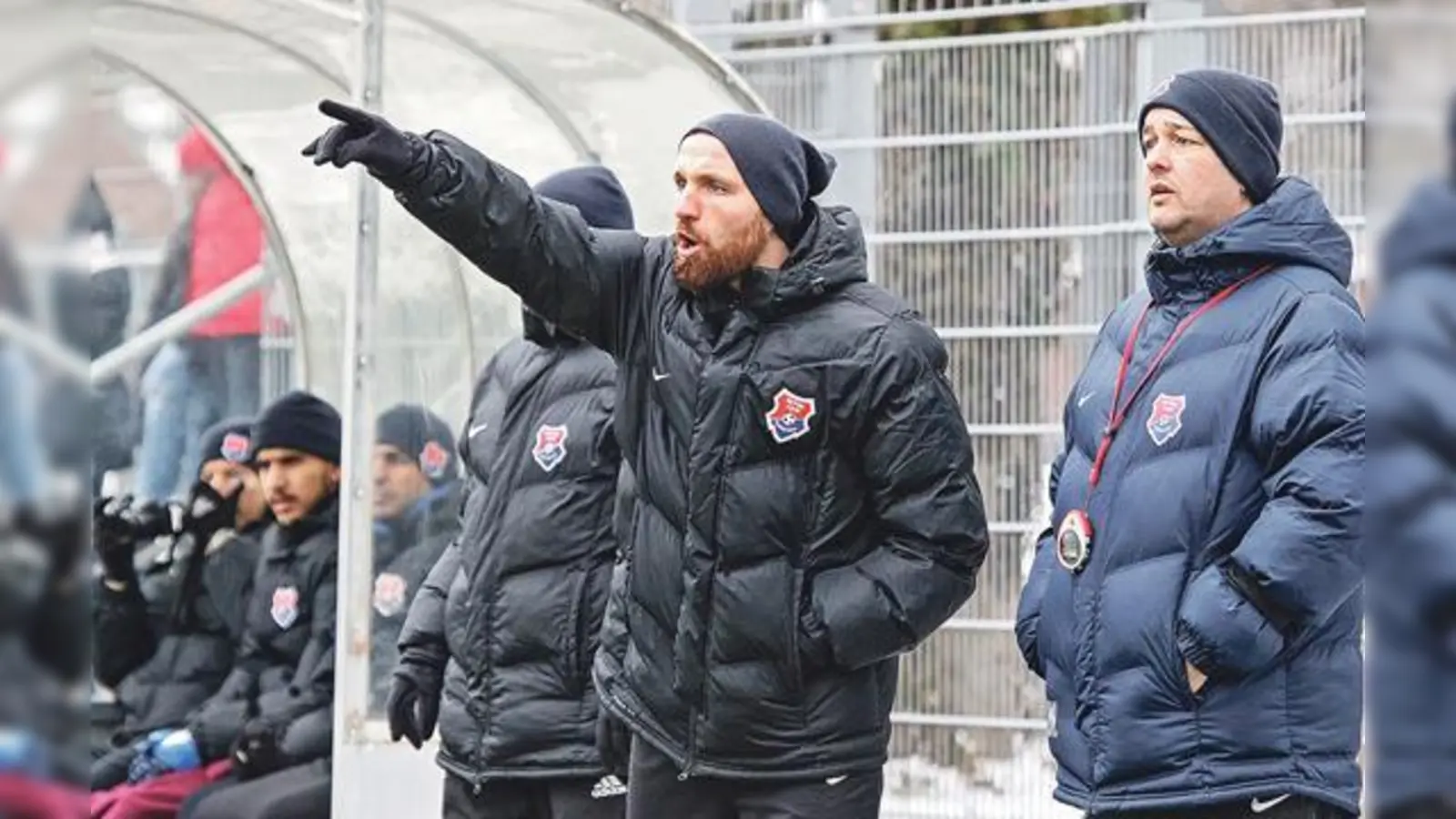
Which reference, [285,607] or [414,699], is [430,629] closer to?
[414,699]

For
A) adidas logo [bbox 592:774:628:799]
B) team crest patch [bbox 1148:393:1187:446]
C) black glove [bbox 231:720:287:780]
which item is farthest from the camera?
black glove [bbox 231:720:287:780]

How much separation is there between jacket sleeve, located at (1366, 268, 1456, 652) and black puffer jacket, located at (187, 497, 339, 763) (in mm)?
7404

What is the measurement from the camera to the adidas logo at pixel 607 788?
7402mm

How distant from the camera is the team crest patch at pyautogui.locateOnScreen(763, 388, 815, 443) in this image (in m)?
6.34

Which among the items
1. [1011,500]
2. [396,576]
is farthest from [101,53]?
[1011,500]

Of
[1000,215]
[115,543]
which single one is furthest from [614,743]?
[115,543]

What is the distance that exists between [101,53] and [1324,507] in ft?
19.7

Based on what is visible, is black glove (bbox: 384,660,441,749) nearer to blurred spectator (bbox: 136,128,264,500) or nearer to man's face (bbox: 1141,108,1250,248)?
man's face (bbox: 1141,108,1250,248)

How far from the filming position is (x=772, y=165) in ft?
21.5

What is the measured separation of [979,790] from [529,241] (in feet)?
13.3

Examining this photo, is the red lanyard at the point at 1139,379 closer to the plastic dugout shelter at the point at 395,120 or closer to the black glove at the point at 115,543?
the plastic dugout shelter at the point at 395,120

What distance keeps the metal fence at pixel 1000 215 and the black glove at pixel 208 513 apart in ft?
7.59

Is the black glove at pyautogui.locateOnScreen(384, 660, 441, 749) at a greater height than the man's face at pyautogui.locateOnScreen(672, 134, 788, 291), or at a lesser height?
lesser

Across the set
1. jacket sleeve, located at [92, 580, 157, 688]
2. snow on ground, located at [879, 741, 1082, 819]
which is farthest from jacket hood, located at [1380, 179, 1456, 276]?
jacket sleeve, located at [92, 580, 157, 688]
